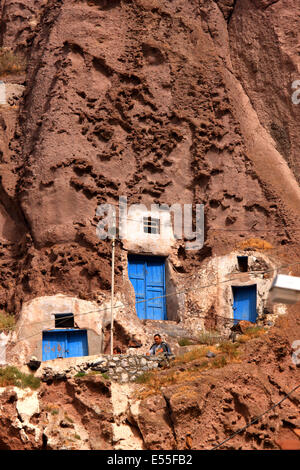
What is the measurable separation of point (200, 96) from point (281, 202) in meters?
4.49

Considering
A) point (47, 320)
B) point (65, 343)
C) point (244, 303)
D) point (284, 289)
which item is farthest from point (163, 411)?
point (244, 303)

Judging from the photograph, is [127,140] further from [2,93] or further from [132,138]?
[2,93]

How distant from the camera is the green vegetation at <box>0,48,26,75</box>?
114ft

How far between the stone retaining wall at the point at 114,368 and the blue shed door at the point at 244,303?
16.7 ft

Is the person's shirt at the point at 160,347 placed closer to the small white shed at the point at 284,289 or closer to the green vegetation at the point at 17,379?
the green vegetation at the point at 17,379

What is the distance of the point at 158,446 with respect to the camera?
2308cm

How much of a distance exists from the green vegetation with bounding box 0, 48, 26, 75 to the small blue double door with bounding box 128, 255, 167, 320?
29.3 ft

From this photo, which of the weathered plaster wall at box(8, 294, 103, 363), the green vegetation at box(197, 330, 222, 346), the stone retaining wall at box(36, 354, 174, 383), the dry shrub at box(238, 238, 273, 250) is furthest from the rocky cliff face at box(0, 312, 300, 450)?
the dry shrub at box(238, 238, 273, 250)

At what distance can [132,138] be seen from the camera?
31.5 meters

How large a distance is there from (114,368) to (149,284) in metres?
5.87

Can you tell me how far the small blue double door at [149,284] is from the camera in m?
30.4

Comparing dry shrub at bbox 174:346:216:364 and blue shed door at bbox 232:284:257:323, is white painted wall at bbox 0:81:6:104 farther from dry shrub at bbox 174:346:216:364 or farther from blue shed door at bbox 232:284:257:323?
dry shrub at bbox 174:346:216:364

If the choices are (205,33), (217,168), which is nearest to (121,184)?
(217,168)

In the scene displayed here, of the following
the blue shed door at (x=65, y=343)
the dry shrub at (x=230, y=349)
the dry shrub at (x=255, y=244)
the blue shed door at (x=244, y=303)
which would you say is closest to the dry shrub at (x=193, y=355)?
the dry shrub at (x=230, y=349)
